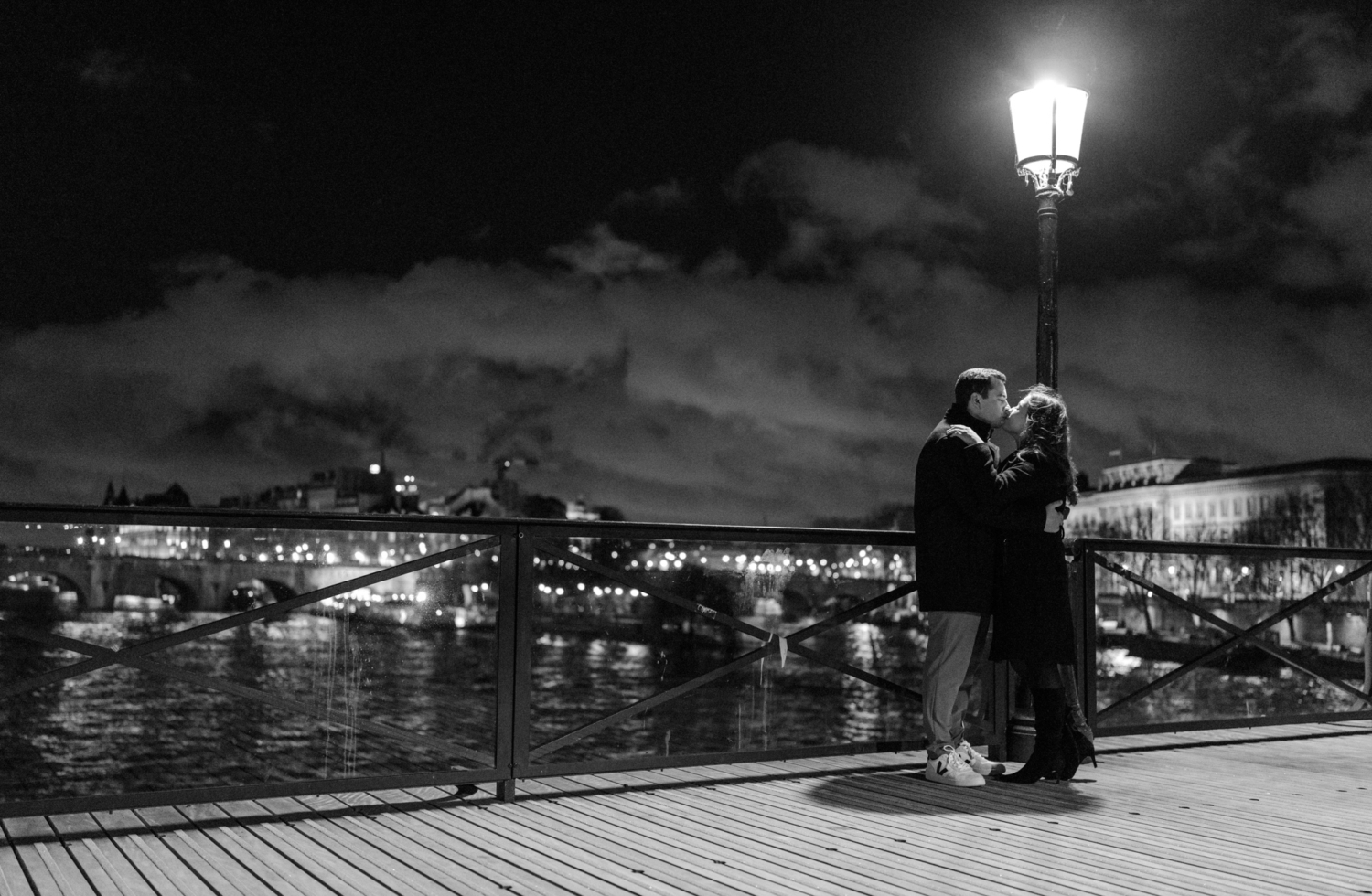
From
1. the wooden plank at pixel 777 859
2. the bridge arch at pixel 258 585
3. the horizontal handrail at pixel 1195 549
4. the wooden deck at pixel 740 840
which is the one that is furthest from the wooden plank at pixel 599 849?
the horizontal handrail at pixel 1195 549

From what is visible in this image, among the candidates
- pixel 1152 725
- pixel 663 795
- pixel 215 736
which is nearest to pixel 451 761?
pixel 215 736

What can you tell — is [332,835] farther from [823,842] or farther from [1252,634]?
[1252,634]

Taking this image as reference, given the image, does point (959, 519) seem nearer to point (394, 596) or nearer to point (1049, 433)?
point (1049, 433)

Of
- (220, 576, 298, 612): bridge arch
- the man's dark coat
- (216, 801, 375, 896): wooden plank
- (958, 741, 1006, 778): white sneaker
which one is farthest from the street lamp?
(216, 801, 375, 896): wooden plank

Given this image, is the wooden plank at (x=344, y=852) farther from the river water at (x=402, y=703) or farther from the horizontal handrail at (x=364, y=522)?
the horizontal handrail at (x=364, y=522)

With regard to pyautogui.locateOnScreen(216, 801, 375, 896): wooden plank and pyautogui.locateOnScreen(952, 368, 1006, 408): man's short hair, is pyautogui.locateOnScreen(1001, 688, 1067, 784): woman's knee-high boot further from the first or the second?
pyautogui.locateOnScreen(216, 801, 375, 896): wooden plank

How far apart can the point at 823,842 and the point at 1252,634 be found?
5.29 meters

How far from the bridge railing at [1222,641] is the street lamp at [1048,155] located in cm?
129

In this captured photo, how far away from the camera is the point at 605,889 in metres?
4.35

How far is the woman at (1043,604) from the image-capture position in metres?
6.55

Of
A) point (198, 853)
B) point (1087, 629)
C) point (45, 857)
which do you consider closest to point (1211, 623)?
point (1087, 629)

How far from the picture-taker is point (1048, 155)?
7820 millimetres

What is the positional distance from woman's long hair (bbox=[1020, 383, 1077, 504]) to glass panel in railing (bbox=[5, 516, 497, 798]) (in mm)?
2927

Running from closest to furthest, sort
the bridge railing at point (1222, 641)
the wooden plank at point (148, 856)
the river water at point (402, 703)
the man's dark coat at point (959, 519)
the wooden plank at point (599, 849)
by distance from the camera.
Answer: the wooden plank at point (148, 856)
the wooden plank at point (599, 849)
the man's dark coat at point (959, 519)
the river water at point (402, 703)
the bridge railing at point (1222, 641)
